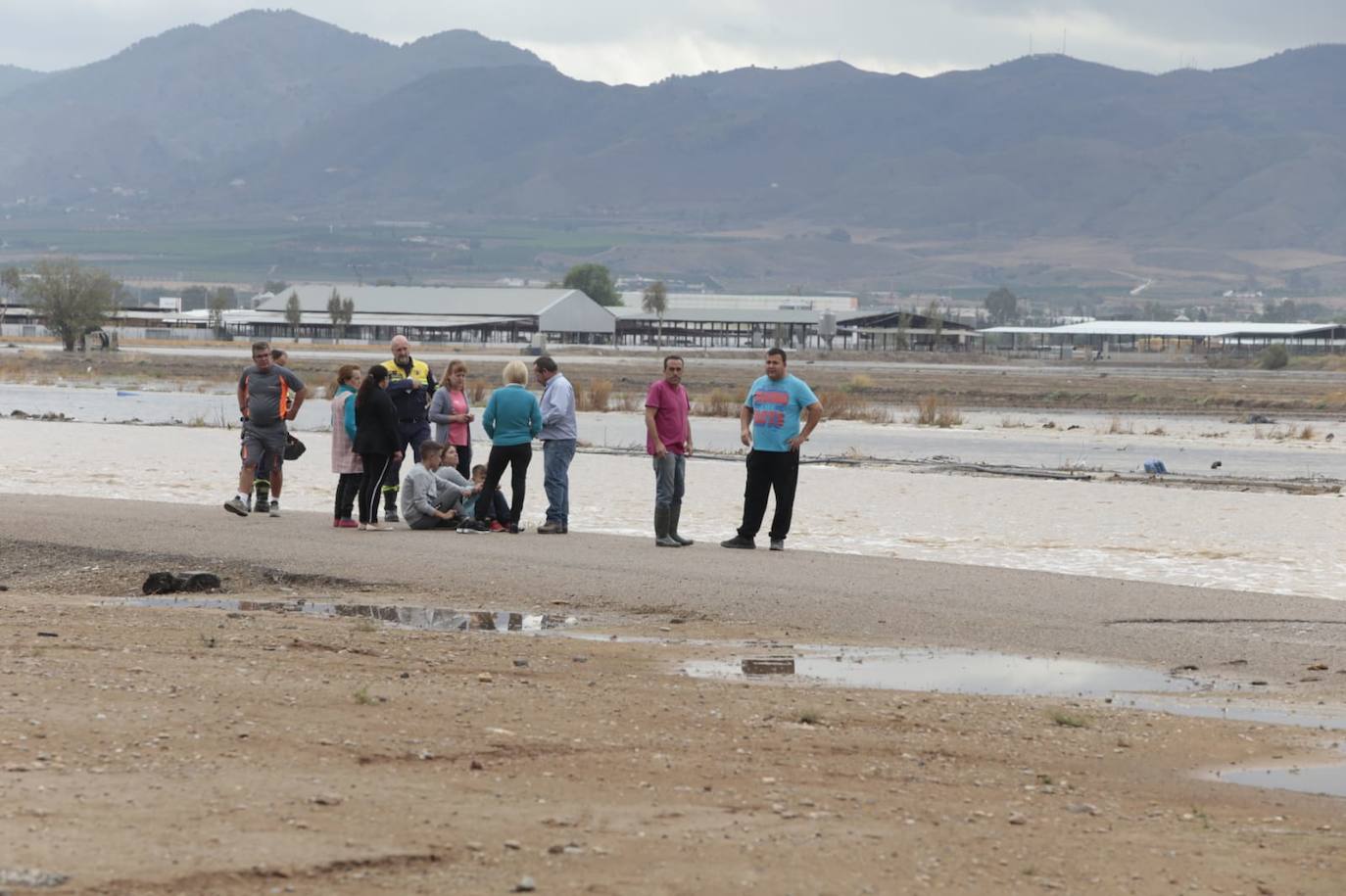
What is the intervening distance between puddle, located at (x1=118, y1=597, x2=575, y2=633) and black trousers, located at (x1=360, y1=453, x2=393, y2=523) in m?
4.09

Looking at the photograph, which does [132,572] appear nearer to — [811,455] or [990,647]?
[990,647]

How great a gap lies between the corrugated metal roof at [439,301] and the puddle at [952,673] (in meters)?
159

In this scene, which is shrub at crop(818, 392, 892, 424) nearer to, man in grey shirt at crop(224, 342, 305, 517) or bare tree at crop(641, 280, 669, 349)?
man in grey shirt at crop(224, 342, 305, 517)

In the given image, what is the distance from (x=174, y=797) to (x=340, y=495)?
33.2ft

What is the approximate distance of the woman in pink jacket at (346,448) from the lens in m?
16.5

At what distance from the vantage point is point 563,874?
5902mm

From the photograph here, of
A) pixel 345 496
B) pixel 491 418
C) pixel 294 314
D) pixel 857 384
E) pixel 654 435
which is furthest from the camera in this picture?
pixel 294 314

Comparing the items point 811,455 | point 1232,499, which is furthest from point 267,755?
point 811,455

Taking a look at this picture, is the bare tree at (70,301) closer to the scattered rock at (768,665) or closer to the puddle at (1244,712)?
the scattered rock at (768,665)

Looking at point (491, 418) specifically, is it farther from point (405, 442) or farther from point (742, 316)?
point (742, 316)

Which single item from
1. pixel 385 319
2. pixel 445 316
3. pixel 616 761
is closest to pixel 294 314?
pixel 385 319

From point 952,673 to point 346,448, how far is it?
26.6 ft

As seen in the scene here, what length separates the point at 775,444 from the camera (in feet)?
51.9

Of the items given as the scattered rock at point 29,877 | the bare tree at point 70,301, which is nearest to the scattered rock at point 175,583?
the scattered rock at point 29,877
